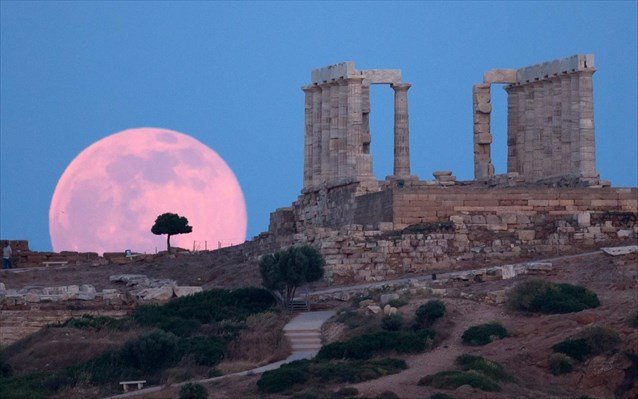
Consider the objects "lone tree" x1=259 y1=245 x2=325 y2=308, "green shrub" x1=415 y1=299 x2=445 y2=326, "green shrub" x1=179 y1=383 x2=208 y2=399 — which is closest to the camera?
"green shrub" x1=179 y1=383 x2=208 y2=399

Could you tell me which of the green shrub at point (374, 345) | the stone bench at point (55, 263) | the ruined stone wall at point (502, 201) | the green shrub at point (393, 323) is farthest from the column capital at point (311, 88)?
the green shrub at point (374, 345)

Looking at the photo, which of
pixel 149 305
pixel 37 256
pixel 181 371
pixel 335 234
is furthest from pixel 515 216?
pixel 37 256

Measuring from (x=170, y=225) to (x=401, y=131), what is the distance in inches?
451

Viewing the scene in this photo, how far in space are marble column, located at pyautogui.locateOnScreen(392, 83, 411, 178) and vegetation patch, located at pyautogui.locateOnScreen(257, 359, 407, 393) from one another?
2090 centimetres

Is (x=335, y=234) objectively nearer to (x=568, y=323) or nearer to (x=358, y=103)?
(x=358, y=103)

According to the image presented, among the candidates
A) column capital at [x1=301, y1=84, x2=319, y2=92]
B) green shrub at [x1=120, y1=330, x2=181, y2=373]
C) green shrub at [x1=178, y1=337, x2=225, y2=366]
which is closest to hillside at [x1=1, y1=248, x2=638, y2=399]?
green shrub at [x1=120, y1=330, x2=181, y2=373]

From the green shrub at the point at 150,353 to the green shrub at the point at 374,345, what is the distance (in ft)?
12.2

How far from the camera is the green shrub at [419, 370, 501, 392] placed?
44.6 meters

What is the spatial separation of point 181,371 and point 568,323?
9.08 metres

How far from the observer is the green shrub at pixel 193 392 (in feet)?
146

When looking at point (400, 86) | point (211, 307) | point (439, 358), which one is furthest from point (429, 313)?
point (400, 86)

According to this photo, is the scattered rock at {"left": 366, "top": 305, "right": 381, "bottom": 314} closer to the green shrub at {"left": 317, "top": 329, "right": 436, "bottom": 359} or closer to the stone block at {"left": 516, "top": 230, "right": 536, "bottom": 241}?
the green shrub at {"left": 317, "top": 329, "right": 436, "bottom": 359}

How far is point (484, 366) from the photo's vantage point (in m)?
45.9

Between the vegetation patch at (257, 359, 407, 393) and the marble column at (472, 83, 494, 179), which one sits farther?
the marble column at (472, 83, 494, 179)
